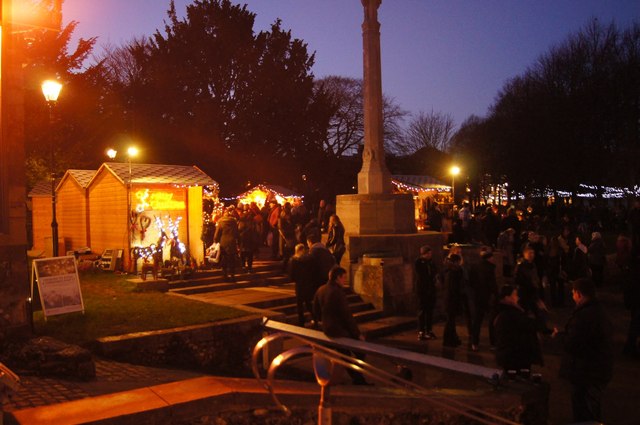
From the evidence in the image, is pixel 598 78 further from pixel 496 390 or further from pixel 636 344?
pixel 496 390

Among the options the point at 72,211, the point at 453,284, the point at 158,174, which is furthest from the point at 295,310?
the point at 72,211

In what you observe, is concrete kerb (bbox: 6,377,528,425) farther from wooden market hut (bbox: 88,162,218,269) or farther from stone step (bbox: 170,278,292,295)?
wooden market hut (bbox: 88,162,218,269)

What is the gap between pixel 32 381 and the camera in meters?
6.82

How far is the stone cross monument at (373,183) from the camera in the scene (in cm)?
1538

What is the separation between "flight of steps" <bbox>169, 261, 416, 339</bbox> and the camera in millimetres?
11938

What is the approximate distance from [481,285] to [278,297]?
4501 mm

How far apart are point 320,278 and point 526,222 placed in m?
16.6

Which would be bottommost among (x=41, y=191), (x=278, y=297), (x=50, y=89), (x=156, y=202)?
(x=278, y=297)

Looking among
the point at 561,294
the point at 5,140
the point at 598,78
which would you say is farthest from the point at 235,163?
the point at 5,140

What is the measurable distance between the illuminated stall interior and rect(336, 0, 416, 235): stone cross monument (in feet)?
36.3

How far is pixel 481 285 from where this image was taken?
32.9 ft

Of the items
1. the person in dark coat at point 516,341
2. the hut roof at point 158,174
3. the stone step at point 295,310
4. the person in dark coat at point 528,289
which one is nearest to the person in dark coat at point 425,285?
the person in dark coat at point 528,289

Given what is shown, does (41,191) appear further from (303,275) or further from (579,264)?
(579,264)

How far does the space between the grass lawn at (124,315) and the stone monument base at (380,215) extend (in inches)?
218
